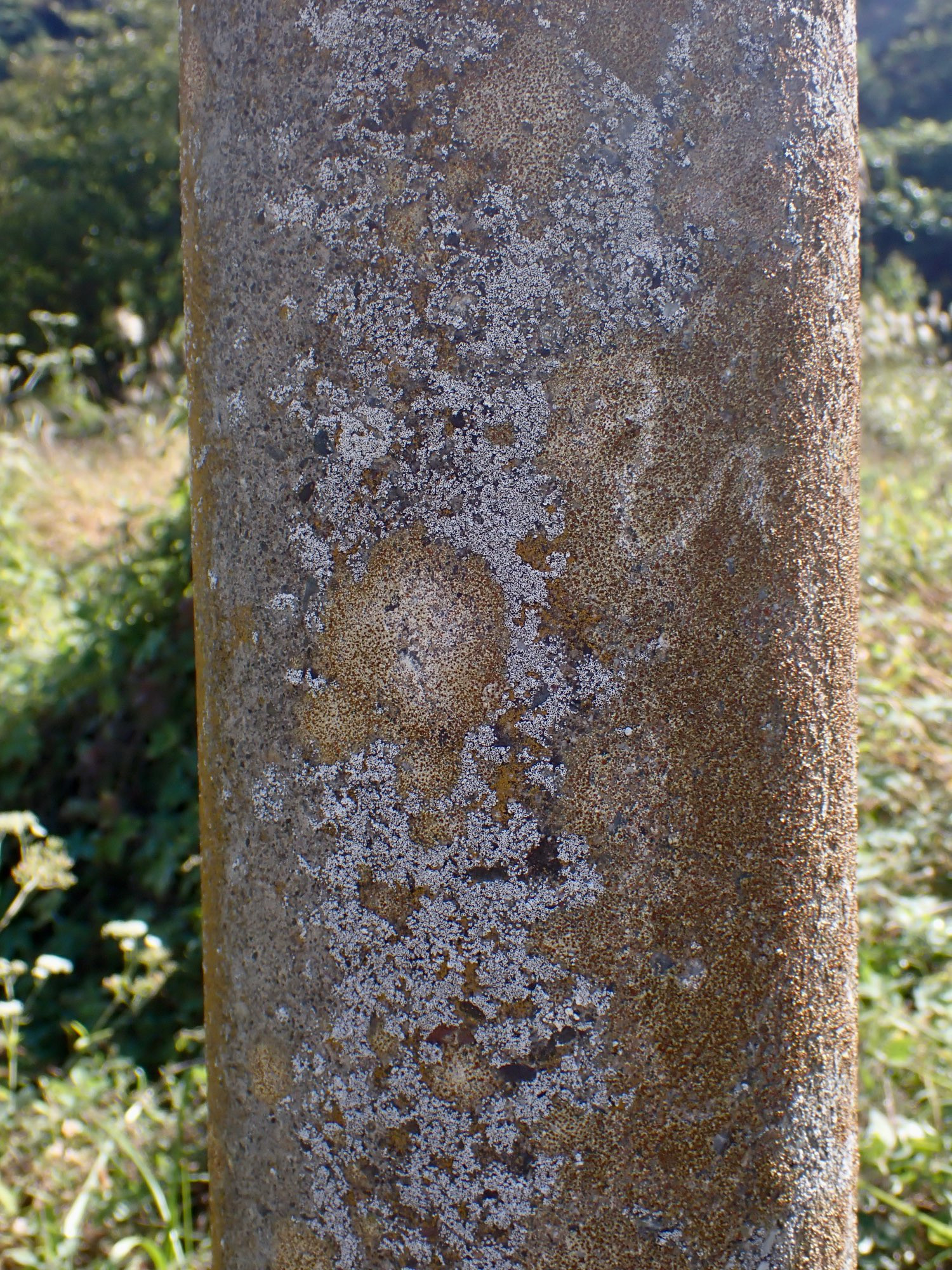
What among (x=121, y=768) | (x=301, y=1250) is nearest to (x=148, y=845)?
(x=121, y=768)

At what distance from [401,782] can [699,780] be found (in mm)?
213

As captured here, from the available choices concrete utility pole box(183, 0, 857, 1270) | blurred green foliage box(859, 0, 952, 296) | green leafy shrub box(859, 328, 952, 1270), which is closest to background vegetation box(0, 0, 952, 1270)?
green leafy shrub box(859, 328, 952, 1270)

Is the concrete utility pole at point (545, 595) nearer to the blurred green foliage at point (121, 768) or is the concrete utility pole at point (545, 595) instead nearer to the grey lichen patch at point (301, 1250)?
the grey lichen patch at point (301, 1250)

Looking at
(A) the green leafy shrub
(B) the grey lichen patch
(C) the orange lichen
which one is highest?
(C) the orange lichen

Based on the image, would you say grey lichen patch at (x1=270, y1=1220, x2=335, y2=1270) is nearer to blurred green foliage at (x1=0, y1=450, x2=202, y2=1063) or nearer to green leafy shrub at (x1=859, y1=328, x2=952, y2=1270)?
green leafy shrub at (x1=859, y1=328, x2=952, y2=1270)

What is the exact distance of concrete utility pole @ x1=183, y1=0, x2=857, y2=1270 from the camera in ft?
2.32

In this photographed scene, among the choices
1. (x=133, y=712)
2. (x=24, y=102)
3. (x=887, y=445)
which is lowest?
(x=887, y=445)

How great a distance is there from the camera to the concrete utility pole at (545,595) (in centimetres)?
71

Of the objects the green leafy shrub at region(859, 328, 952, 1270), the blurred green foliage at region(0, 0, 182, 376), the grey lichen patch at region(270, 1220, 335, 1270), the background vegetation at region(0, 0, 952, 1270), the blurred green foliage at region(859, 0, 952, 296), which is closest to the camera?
the grey lichen patch at region(270, 1220, 335, 1270)

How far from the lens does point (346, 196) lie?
73cm

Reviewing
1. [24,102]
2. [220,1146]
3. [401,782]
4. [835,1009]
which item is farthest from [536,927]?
[24,102]

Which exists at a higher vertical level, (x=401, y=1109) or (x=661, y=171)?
(x=661, y=171)

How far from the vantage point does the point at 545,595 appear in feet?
2.36

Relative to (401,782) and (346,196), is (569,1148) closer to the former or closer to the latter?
(401,782)
